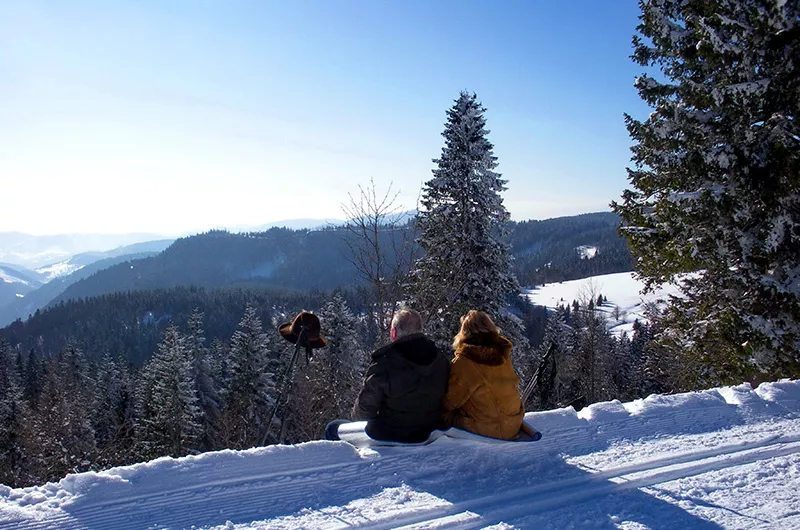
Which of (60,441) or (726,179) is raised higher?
(726,179)

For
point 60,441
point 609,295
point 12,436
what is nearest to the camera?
point 60,441

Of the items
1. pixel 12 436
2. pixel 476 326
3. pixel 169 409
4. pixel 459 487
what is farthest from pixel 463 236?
pixel 12 436

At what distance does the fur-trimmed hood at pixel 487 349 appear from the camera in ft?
14.0

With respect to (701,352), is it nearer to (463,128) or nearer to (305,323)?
Result: (305,323)

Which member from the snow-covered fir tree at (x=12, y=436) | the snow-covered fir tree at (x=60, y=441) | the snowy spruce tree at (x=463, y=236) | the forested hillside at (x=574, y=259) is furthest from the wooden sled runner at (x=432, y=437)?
the forested hillside at (x=574, y=259)

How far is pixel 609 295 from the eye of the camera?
11325 cm

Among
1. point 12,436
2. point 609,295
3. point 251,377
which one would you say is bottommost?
point 12,436

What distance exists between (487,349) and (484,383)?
0.29m

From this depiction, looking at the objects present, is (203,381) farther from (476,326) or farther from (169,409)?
(476,326)

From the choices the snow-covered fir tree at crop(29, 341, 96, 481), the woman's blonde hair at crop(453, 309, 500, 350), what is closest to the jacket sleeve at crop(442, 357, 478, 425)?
the woman's blonde hair at crop(453, 309, 500, 350)

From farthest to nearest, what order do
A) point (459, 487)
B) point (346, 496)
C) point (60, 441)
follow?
point (60, 441) → point (459, 487) → point (346, 496)

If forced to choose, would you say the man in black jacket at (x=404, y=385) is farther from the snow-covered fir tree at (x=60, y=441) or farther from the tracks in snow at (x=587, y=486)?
the snow-covered fir tree at (x=60, y=441)

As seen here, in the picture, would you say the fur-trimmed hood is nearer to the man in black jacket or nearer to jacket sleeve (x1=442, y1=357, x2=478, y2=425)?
jacket sleeve (x1=442, y1=357, x2=478, y2=425)

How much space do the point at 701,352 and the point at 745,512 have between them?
20.5ft
